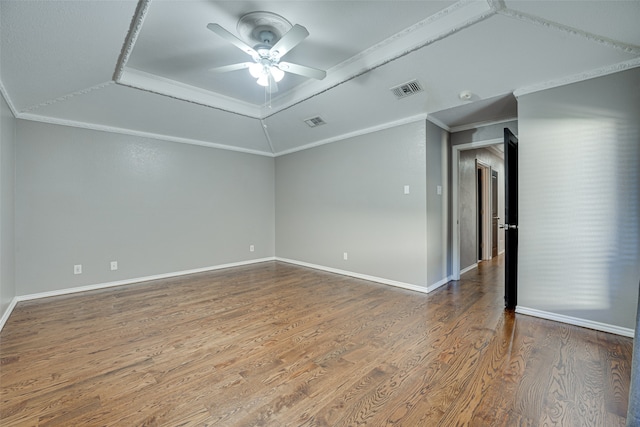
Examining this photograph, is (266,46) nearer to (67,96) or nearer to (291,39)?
(291,39)

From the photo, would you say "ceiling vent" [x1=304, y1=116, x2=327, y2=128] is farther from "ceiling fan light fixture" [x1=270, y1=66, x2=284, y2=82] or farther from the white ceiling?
"ceiling fan light fixture" [x1=270, y1=66, x2=284, y2=82]

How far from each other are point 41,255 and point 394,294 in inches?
174

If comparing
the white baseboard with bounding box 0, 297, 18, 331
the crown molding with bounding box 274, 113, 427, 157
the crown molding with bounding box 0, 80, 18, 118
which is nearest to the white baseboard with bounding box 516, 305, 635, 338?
the crown molding with bounding box 274, 113, 427, 157

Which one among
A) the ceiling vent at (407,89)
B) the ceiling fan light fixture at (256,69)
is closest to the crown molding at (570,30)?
the ceiling vent at (407,89)

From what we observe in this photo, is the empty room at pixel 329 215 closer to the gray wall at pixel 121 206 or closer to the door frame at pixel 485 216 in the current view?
the gray wall at pixel 121 206

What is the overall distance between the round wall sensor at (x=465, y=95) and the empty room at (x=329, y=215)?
0.09 feet

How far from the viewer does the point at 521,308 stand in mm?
2920

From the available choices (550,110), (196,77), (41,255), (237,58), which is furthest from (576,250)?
(41,255)

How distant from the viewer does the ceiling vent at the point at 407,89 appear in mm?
3176

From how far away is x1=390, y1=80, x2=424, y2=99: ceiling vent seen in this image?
318cm

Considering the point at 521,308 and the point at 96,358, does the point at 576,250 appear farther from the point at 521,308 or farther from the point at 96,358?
the point at 96,358

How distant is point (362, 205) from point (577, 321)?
8.91ft

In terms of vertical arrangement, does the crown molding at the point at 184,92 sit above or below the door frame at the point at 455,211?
above

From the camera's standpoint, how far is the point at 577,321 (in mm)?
2611
